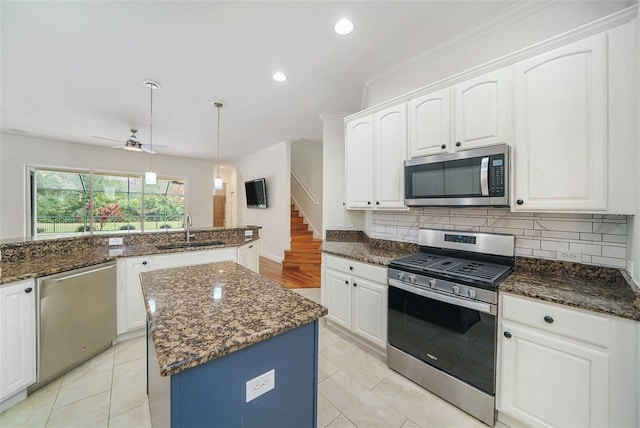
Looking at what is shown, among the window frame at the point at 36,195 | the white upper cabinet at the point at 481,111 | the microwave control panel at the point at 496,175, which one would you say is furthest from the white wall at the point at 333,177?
the window frame at the point at 36,195

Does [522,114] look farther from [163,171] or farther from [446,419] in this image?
[163,171]

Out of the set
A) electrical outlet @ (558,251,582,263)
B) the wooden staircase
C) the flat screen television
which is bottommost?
the wooden staircase

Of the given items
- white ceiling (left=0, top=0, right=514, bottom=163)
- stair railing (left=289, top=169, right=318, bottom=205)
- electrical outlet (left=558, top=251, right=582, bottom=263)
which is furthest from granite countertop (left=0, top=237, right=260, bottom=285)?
stair railing (left=289, top=169, right=318, bottom=205)

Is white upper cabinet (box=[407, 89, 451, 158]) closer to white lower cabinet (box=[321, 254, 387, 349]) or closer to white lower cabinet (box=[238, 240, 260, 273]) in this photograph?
white lower cabinet (box=[321, 254, 387, 349])

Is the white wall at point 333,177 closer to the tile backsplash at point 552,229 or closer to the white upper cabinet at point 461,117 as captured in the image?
the tile backsplash at point 552,229

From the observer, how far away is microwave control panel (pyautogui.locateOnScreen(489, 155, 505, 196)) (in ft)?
5.44

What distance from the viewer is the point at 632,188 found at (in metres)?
1.30

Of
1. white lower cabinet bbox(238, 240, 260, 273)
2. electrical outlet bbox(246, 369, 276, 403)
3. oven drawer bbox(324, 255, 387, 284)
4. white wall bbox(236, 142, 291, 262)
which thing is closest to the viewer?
electrical outlet bbox(246, 369, 276, 403)

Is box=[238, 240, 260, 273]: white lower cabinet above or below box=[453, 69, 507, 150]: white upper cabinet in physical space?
below

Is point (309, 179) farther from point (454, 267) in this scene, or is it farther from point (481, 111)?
point (454, 267)

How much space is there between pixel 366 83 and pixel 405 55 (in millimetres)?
563

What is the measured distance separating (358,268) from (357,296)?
0.27 meters

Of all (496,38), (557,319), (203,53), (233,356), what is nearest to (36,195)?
(203,53)

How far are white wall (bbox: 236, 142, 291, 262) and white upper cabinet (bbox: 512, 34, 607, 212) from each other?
4.41 metres
